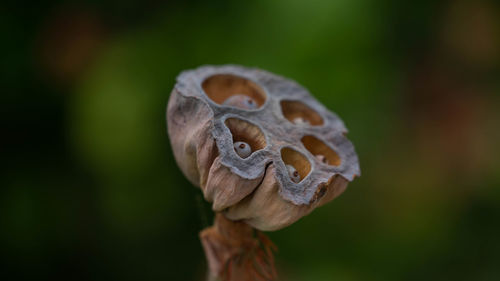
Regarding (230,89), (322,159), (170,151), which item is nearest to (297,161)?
(322,159)

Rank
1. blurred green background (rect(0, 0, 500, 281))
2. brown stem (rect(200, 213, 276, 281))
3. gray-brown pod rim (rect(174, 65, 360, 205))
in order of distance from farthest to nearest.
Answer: blurred green background (rect(0, 0, 500, 281))
brown stem (rect(200, 213, 276, 281))
gray-brown pod rim (rect(174, 65, 360, 205))

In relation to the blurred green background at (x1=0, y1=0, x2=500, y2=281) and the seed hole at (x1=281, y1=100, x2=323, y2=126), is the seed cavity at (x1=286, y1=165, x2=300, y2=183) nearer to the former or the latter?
the seed hole at (x1=281, y1=100, x2=323, y2=126)

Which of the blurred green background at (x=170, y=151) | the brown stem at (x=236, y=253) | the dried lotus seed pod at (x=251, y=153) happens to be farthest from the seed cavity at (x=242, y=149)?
the blurred green background at (x=170, y=151)

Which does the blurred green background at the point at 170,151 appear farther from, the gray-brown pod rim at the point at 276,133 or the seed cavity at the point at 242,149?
the seed cavity at the point at 242,149

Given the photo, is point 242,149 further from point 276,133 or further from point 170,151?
point 170,151

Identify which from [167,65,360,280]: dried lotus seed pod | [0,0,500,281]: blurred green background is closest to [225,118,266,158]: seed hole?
[167,65,360,280]: dried lotus seed pod

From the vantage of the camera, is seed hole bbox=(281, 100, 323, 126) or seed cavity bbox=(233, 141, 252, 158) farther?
seed hole bbox=(281, 100, 323, 126)

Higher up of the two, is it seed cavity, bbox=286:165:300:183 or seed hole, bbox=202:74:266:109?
seed hole, bbox=202:74:266:109

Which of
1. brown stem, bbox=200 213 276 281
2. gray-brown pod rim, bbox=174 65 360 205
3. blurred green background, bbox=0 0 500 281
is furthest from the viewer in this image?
blurred green background, bbox=0 0 500 281

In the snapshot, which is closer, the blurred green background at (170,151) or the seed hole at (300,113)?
the seed hole at (300,113)
